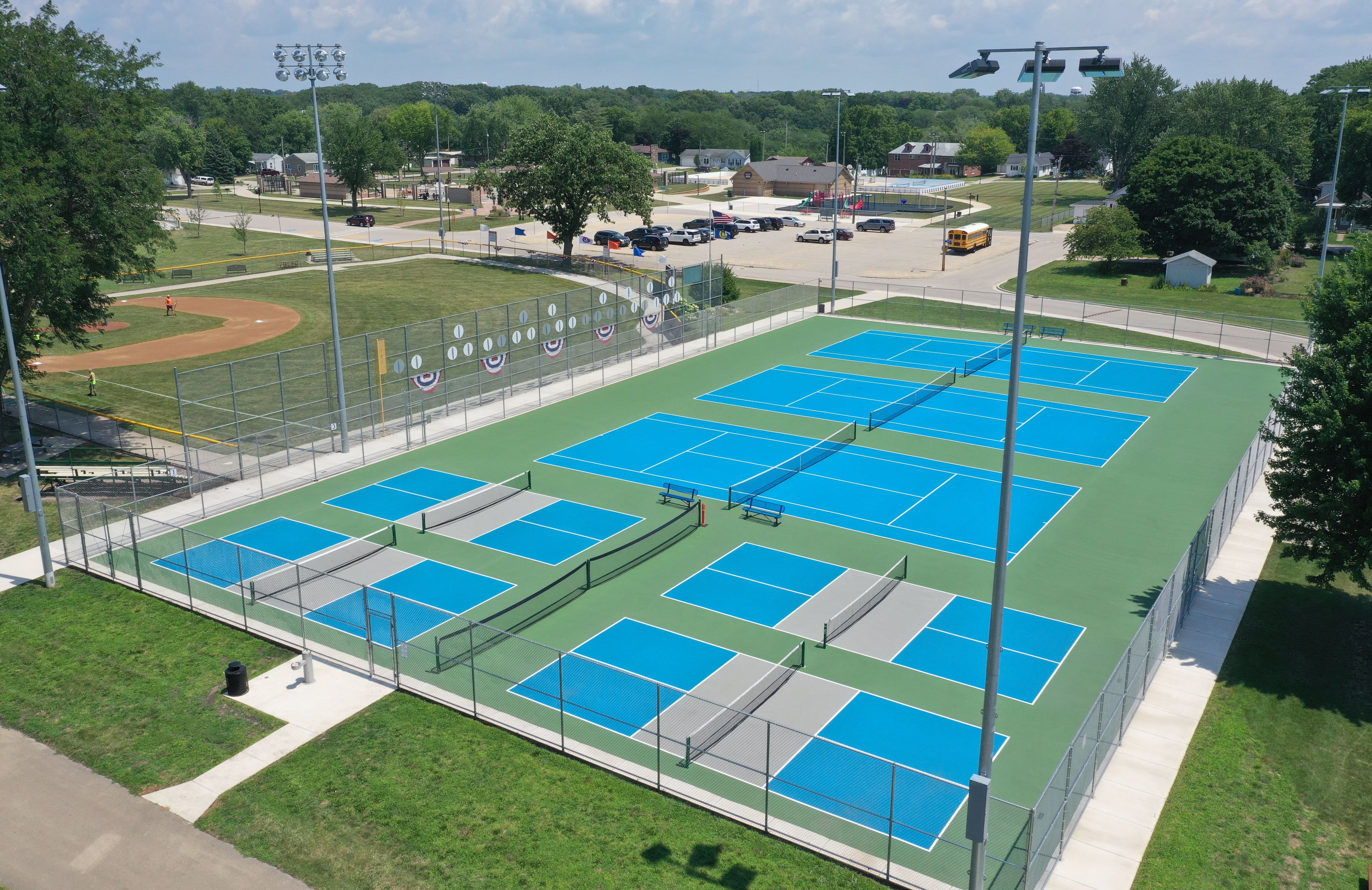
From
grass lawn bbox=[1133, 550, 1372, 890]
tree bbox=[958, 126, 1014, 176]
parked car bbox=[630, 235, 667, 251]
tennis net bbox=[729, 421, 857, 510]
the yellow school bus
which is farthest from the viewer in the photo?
Result: tree bbox=[958, 126, 1014, 176]

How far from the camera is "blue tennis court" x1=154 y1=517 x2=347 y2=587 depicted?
24625 mm

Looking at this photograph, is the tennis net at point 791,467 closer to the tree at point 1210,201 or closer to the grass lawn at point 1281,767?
the grass lawn at point 1281,767

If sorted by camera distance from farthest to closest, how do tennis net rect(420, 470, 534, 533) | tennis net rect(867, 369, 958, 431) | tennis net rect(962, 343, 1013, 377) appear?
1. tennis net rect(962, 343, 1013, 377)
2. tennis net rect(867, 369, 958, 431)
3. tennis net rect(420, 470, 534, 533)

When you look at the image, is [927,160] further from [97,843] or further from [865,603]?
[97,843]

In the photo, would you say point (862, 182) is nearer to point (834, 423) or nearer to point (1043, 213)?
point (1043, 213)

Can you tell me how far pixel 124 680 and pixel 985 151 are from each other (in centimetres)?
17152

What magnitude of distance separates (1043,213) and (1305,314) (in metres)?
96.4

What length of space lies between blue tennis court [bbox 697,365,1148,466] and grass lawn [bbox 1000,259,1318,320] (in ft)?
75.5

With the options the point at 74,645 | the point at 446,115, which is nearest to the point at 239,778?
the point at 74,645

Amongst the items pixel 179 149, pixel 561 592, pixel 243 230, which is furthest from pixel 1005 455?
pixel 179 149

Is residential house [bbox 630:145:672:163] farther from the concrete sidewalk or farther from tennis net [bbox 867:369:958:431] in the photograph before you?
the concrete sidewalk

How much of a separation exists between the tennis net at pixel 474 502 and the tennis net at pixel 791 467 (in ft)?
21.0

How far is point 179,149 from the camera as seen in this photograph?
136 m

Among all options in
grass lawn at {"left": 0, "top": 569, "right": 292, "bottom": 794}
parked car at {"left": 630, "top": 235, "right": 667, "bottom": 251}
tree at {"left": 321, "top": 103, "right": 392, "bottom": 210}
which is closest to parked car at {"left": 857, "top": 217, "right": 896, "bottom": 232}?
parked car at {"left": 630, "top": 235, "right": 667, "bottom": 251}
